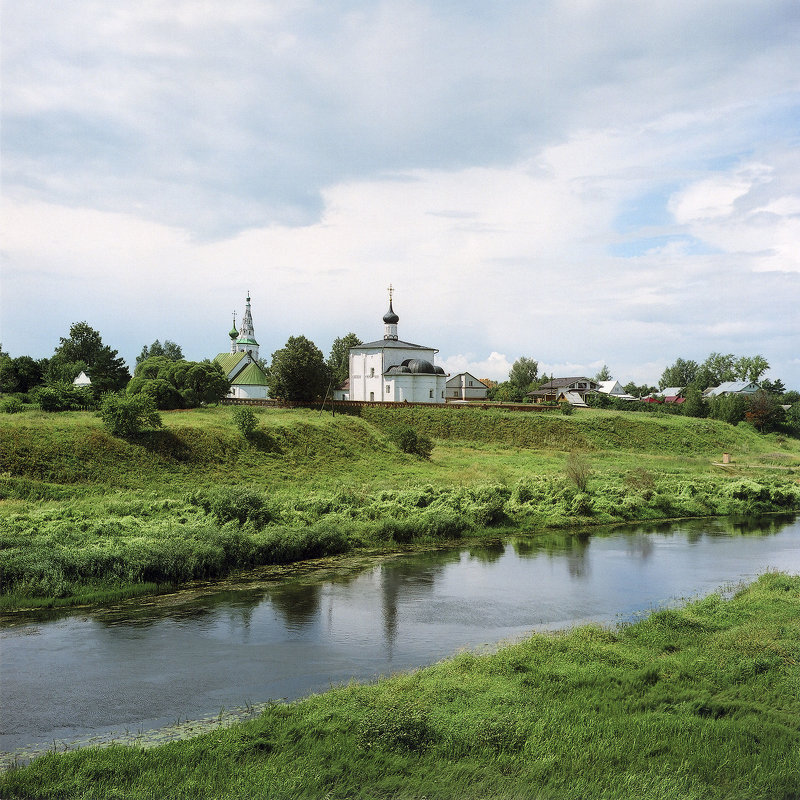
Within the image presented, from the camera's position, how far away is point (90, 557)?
1858 cm

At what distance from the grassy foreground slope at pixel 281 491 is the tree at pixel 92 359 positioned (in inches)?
353

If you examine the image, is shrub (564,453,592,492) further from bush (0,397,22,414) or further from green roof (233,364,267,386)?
green roof (233,364,267,386)

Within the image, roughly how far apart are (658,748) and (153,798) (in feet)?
21.0

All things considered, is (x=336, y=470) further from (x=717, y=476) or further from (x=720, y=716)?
(x=720, y=716)

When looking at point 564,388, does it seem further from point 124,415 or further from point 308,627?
point 308,627

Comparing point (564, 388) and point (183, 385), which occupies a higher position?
point (564, 388)

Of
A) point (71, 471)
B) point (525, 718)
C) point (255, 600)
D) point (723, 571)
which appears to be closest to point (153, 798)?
point (525, 718)

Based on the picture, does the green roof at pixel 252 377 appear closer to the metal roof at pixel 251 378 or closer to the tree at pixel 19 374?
the metal roof at pixel 251 378

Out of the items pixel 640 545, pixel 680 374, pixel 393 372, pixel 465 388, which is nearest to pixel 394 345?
pixel 393 372

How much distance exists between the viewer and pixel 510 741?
9.76m

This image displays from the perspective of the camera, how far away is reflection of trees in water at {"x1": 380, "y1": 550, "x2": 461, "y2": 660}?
16500mm

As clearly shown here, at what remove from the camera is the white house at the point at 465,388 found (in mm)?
81562

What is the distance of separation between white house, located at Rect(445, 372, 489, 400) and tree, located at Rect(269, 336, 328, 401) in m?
33.3

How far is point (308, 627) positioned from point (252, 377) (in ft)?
163
